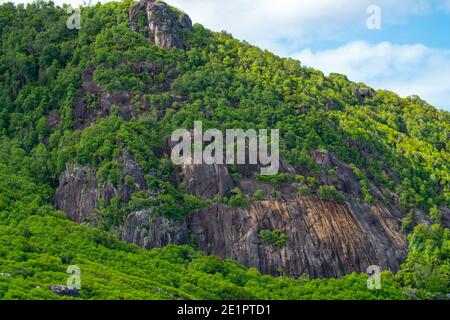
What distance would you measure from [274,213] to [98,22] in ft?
179

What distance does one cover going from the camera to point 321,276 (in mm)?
122250

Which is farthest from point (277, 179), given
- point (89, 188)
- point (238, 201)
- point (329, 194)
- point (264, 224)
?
point (89, 188)

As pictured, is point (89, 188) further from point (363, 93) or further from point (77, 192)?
point (363, 93)

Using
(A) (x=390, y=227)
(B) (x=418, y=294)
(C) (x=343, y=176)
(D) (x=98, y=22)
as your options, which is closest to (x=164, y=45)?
(D) (x=98, y=22)

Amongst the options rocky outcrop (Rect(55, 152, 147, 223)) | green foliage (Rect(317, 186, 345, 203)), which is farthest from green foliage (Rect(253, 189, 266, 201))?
rocky outcrop (Rect(55, 152, 147, 223))

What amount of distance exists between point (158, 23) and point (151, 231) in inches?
2053

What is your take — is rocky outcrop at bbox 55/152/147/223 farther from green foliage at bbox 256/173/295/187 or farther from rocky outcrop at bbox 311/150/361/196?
rocky outcrop at bbox 311/150/361/196

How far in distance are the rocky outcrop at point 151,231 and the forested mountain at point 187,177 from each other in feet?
0.47

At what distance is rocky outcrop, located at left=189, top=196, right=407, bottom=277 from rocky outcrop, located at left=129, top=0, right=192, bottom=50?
4448cm

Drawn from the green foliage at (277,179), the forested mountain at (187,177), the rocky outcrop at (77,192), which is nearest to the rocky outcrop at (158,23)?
the forested mountain at (187,177)

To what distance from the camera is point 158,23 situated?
165 metres

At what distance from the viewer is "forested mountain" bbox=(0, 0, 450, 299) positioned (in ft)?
380

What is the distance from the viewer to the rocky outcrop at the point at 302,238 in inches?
4845

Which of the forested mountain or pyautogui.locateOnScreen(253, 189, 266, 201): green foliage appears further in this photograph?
pyautogui.locateOnScreen(253, 189, 266, 201): green foliage
